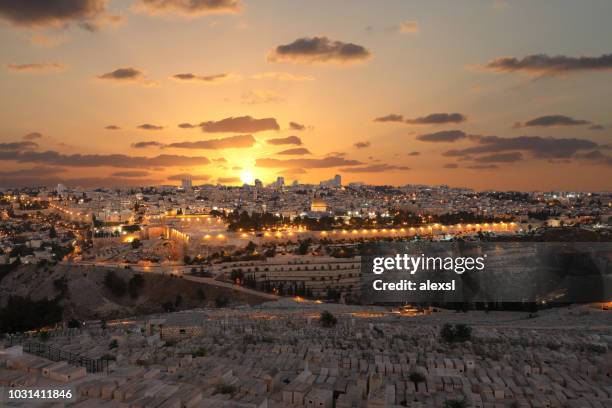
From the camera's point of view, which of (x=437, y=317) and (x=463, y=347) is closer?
(x=463, y=347)

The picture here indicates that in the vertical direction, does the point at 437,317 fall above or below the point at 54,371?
below

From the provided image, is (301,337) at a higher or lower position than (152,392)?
lower

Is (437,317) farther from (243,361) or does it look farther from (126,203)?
(126,203)

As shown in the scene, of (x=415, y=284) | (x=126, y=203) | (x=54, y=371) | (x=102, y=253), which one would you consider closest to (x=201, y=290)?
(x=415, y=284)

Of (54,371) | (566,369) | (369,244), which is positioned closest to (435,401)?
(566,369)

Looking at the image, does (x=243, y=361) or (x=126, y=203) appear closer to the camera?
(x=243, y=361)

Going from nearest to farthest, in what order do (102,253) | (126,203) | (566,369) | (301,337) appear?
(566,369)
(301,337)
(102,253)
(126,203)

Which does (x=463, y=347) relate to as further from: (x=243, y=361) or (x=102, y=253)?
(x=102, y=253)

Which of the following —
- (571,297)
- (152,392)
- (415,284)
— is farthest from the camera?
(415,284)

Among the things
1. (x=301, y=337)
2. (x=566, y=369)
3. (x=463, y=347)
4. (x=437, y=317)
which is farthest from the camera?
(x=437, y=317)
